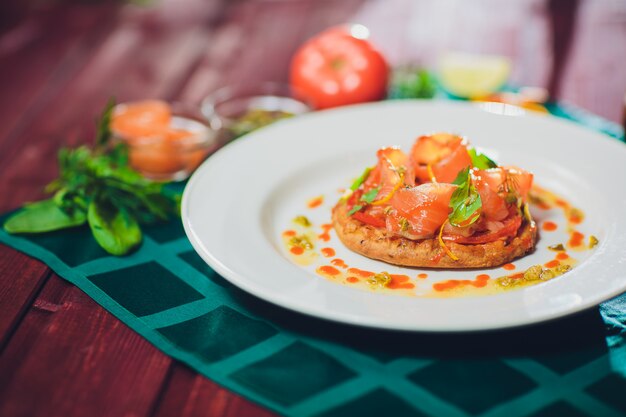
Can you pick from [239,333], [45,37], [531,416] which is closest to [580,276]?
[531,416]

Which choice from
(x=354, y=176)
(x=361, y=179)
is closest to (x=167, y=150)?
(x=354, y=176)

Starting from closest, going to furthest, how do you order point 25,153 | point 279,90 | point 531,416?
point 531,416 < point 25,153 < point 279,90

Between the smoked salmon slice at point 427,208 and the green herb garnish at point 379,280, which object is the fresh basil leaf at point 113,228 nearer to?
the green herb garnish at point 379,280

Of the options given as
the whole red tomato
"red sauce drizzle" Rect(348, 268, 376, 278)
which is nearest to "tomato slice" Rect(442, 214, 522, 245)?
"red sauce drizzle" Rect(348, 268, 376, 278)

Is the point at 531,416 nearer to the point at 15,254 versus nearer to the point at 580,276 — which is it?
the point at 580,276

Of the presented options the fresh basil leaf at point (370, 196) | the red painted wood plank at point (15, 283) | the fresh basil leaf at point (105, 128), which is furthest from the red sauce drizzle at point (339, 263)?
the fresh basil leaf at point (105, 128)
